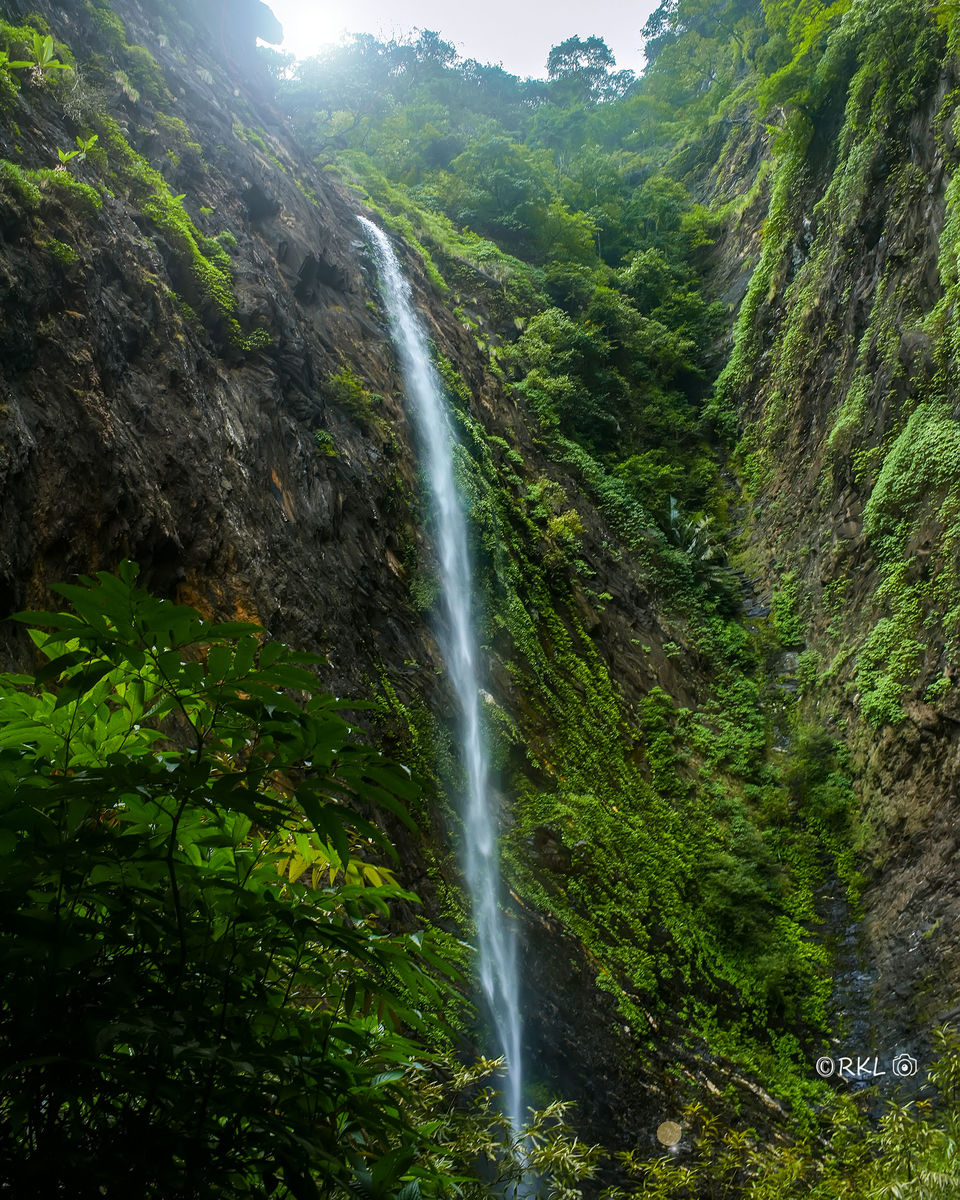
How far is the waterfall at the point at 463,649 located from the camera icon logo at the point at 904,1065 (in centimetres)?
373

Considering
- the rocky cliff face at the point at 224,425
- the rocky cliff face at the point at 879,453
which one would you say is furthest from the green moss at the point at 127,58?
the rocky cliff face at the point at 879,453

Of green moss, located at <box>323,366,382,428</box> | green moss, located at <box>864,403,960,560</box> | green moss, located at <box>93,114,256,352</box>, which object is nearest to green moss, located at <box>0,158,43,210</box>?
green moss, located at <box>93,114,256,352</box>

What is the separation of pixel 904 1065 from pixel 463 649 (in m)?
6.21

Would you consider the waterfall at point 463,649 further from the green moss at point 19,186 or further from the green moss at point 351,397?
the green moss at point 19,186

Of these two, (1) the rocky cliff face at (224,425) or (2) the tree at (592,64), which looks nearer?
(1) the rocky cliff face at (224,425)

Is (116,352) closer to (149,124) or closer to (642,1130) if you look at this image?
(149,124)

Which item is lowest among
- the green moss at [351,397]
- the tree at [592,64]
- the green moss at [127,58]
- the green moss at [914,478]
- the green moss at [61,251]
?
the green moss at [914,478]

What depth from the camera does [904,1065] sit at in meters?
6.87

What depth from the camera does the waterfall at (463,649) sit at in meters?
6.57

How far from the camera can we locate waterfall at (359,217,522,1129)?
21.6 ft

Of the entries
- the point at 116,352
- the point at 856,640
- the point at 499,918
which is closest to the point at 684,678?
the point at 856,640

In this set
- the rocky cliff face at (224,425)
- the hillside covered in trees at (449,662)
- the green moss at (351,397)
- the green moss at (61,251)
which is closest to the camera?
the hillside covered in trees at (449,662)

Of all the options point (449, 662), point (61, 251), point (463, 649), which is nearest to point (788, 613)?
point (463, 649)

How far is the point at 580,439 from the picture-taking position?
16219 mm
